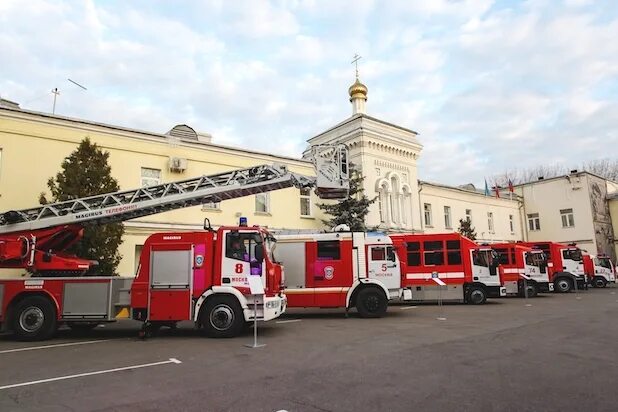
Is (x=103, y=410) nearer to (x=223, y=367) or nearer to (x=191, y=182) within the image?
(x=223, y=367)

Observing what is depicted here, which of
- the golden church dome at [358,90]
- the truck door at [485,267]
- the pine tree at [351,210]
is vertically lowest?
the truck door at [485,267]

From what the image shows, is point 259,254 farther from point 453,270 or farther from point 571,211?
point 571,211

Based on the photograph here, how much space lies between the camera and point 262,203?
85.0 ft

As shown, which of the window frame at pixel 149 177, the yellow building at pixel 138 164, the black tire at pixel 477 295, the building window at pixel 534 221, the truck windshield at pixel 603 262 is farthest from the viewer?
the building window at pixel 534 221

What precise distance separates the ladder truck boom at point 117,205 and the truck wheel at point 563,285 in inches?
897

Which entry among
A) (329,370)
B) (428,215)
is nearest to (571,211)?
(428,215)

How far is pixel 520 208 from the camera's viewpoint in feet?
157

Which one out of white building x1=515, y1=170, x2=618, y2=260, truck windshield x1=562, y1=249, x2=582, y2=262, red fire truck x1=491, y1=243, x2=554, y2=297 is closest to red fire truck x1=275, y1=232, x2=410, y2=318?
red fire truck x1=491, y1=243, x2=554, y2=297

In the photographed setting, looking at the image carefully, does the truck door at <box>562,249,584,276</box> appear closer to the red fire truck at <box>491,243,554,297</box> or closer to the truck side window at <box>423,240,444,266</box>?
the red fire truck at <box>491,243,554,297</box>

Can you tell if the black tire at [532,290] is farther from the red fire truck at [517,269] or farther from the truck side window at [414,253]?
the truck side window at [414,253]

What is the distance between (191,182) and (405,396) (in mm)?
8939

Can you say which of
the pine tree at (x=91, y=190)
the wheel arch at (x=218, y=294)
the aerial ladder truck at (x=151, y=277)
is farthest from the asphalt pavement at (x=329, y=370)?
the pine tree at (x=91, y=190)

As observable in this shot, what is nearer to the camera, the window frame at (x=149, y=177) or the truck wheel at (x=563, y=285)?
the window frame at (x=149, y=177)

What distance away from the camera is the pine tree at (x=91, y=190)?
16344mm
